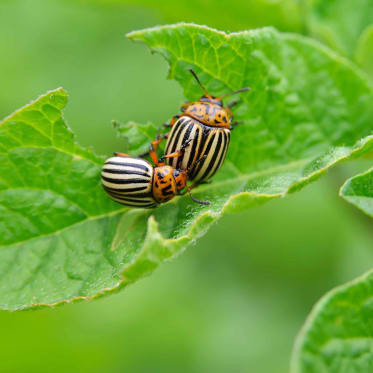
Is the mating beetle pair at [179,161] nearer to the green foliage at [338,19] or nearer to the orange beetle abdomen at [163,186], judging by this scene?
the orange beetle abdomen at [163,186]

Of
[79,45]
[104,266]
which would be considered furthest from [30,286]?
[79,45]

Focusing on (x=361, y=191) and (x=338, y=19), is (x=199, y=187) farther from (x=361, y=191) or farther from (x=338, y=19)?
(x=338, y=19)

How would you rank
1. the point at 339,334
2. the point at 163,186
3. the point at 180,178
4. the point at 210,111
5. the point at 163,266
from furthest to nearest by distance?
the point at 163,266 → the point at 210,111 → the point at 180,178 → the point at 163,186 → the point at 339,334

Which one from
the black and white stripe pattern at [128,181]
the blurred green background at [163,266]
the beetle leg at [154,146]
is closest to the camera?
the black and white stripe pattern at [128,181]

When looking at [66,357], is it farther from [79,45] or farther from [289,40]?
[79,45]

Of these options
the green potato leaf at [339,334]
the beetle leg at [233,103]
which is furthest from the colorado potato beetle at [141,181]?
the green potato leaf at [339,334]

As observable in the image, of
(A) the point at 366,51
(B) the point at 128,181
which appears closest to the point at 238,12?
(A) the point at 366,51

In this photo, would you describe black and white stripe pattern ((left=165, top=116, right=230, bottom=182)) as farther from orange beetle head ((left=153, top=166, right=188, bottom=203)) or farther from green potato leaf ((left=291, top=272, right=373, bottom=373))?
green potato leaf ((left=291, top=272, right=373, bottom=373))
